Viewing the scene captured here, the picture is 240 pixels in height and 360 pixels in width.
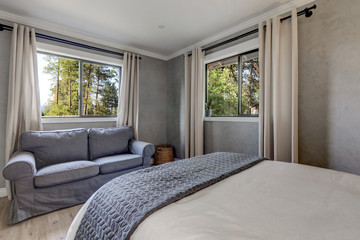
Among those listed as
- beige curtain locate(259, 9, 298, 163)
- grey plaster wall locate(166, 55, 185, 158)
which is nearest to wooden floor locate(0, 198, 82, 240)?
grey plaster wall locate(166, 55, 185, 158)

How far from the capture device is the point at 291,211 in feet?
2.64

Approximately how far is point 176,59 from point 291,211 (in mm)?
3736

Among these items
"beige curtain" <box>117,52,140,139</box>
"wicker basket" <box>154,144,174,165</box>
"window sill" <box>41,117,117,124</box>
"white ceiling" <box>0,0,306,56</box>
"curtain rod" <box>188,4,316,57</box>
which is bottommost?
"wicker basket" <box>154,144,174,165</box>

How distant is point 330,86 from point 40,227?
11.5ft

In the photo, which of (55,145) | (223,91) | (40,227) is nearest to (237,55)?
(223,91)

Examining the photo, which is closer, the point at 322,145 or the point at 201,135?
the point at 322,145

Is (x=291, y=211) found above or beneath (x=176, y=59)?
beneath

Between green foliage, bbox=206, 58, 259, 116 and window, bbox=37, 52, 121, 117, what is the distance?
1.98 meters

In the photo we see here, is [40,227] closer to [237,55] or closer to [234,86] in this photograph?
[234,86]

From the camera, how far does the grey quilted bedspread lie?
796 millimetres

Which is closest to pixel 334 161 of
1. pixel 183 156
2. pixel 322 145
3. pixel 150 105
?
pixel 322 145

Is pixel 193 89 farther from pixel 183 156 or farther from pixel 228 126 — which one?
pixel 183 156

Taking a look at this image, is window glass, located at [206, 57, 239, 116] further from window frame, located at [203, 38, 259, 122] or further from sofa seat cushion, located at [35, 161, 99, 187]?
sofa seat cushion, located at [35, 161, 99, 187]

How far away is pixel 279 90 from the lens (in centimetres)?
232
